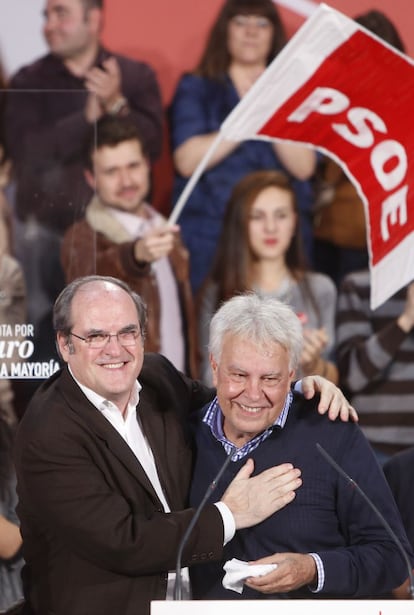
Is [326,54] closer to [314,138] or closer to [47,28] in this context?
[314,138]

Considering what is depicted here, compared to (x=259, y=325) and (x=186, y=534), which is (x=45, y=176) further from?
(x=186, y=534)

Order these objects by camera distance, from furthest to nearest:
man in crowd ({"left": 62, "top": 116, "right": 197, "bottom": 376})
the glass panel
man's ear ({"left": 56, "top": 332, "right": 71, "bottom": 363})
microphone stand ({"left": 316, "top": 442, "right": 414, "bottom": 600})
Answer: man in crowd ({"left": 62, "top": 116, "right": 197, "bottom": 376})
the glass panel
man's ear ({"left": 56, "top": 332, "right": 71, "bottom": 363})
microphone stand ({"left": 316, "top": 442, "right": 414, "bottom": 600})

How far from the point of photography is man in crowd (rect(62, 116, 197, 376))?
15.3ft

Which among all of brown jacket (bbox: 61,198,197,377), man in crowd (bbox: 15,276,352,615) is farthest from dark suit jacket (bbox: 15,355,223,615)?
brown jacket (bbox: 61,198,197,377)

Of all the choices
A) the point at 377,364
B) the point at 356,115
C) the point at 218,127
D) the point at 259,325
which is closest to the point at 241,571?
the point at 259,325

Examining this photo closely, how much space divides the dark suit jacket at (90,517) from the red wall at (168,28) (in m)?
2.40

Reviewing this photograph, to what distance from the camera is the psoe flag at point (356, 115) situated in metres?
4.08

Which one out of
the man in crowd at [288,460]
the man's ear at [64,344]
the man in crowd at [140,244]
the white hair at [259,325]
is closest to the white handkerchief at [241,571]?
the man in crowd at [288,460]

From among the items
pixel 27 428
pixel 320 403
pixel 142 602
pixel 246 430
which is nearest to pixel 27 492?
pixel 27 428

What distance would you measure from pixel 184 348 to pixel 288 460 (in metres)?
2.16

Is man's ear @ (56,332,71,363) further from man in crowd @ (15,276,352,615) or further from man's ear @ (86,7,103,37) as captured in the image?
man's ear @ (86,7,103,37)

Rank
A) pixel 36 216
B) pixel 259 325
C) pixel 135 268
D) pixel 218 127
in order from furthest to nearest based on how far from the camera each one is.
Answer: pixel 218 127 → pixel 135 268 → pixel 36 216 → pixel 259 325

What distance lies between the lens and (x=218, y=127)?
4.85 metres

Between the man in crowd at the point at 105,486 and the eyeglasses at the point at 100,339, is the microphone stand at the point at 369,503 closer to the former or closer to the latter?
the man in crowd at the point at 105,486
